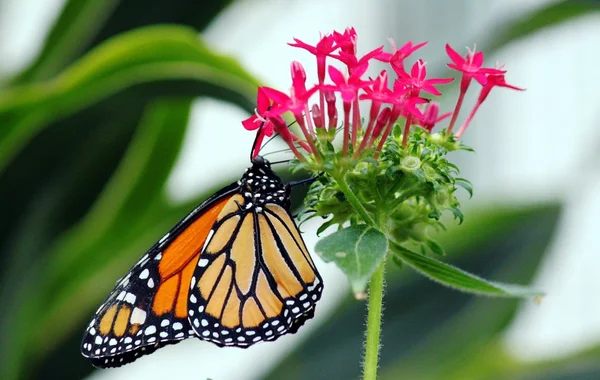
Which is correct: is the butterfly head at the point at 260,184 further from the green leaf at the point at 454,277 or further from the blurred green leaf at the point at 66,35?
the blurred green leaf at the point at 66,35

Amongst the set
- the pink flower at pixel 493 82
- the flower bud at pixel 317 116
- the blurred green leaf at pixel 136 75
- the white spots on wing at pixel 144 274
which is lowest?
the pink flower at pixel 493 82

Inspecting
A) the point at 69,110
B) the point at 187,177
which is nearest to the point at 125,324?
the point at 69,110

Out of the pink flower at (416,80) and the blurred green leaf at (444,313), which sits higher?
the blurred green leaf at (444,313)

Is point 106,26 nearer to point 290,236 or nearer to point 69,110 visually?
point 69,110

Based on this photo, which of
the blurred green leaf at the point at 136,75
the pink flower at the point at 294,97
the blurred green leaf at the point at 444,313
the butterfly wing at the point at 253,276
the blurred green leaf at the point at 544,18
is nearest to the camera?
the pink flower at the point at 294,97

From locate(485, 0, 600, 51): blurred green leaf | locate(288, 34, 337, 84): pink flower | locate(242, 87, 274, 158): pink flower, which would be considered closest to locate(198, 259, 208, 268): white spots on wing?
locate(242, 87, 274, 158): pink flower

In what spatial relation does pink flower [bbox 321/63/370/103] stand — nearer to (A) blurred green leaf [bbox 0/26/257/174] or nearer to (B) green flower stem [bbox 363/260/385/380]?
(B) green flower stem [bbox 363/260/385/380]

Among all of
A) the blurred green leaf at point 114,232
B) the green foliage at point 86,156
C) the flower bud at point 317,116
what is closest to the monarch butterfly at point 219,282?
the flower bud at point 317,116
